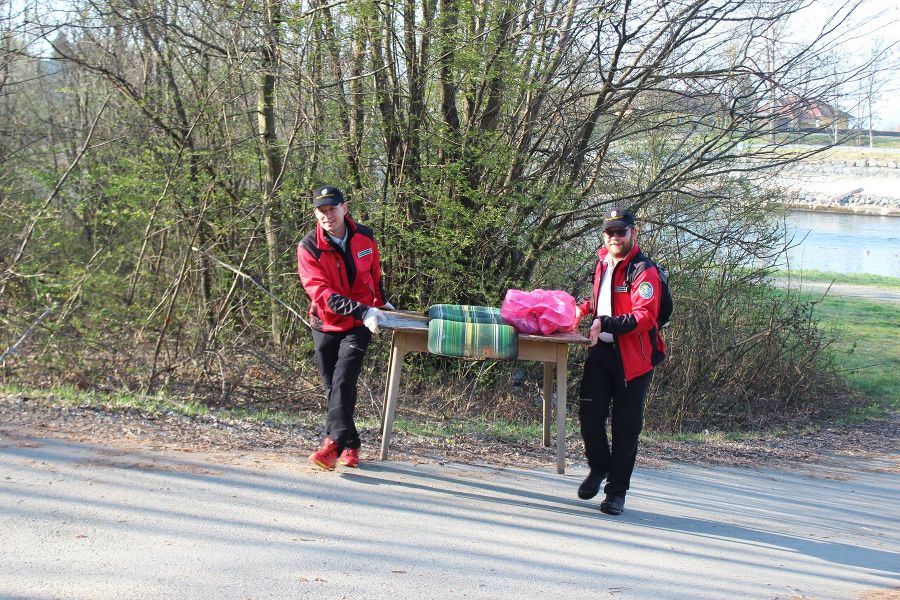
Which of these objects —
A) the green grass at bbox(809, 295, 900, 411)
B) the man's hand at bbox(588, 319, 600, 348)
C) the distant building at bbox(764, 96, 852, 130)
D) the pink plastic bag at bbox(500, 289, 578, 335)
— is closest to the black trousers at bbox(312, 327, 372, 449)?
the pink plastic bag at bbox(500, 289, 578, 335)

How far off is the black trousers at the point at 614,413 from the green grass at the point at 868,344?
810cm

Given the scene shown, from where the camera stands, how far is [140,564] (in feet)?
14.1

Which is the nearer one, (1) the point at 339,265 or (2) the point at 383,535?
(2) the point at 383,535

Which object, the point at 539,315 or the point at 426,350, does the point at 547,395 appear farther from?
the point at 426,350

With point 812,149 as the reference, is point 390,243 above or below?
below

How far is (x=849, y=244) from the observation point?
35.4 metres

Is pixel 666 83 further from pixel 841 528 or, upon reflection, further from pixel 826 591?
pixel 826 591

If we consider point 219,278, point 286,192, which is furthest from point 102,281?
A: point 286,192

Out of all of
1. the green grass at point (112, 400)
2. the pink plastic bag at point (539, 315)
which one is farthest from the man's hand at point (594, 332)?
the green grass at point (112, 400)

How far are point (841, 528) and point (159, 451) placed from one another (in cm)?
490

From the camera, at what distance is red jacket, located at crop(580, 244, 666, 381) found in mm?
5938

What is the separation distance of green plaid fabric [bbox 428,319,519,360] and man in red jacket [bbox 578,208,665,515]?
592mm

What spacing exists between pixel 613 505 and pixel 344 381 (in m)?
2.00

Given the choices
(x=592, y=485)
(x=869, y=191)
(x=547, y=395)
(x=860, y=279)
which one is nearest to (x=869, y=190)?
(x=869, y=191)
